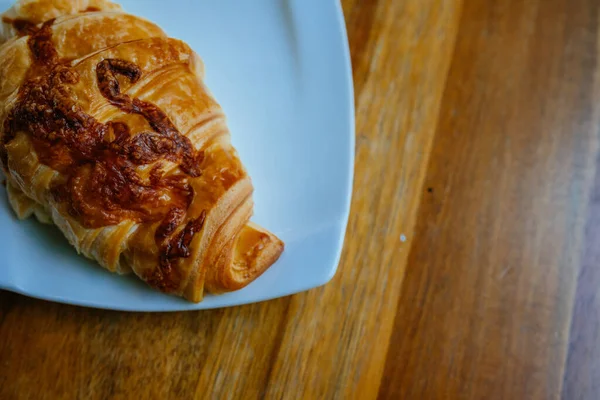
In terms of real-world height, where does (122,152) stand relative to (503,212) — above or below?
above

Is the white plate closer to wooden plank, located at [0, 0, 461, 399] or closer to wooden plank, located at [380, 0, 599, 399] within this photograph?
wooden plank, located at [0, 0, 461, 399]

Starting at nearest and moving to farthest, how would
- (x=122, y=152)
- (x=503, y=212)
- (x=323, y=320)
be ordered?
(x=122, y=152) < (x=323, y=320) < (x=503, y=212)

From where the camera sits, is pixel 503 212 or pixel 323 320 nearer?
pixel 323 320

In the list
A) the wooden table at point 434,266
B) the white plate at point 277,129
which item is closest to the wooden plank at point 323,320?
the wooden table at point 434,266

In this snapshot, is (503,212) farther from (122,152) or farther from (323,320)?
(122,152)

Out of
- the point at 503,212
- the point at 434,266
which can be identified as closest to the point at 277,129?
the point at 434,266

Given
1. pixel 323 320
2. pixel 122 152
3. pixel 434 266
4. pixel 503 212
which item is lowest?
pixel 323 320

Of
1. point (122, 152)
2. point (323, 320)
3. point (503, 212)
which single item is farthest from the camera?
point (503, 212)

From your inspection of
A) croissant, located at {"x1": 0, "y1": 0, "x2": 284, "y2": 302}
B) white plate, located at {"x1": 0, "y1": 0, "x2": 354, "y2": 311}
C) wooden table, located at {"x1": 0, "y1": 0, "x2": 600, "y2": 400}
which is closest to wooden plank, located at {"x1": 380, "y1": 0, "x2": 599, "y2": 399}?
wooden table, located at {"x1": 0, "y1": 0, "x2": 600, "y2": 400}
